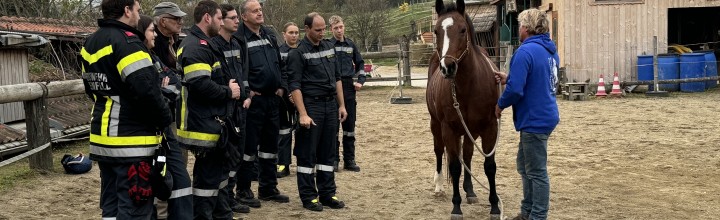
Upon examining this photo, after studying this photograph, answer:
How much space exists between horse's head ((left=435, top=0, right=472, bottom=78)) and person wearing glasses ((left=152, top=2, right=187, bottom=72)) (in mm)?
2089

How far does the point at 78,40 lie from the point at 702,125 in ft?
33.4

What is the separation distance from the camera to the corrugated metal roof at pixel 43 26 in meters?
10.9

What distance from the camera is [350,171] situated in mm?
9008

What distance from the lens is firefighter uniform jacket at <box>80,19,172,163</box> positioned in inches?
164

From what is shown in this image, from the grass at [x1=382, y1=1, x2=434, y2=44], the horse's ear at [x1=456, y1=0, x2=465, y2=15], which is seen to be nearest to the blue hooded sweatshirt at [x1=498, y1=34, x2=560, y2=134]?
the horse's ear at [x1=456, y1=0, x2=465, y2=15]

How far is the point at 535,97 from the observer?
18.2ft

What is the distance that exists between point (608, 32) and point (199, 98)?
15332 mm

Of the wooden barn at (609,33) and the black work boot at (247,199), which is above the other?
the wooden barn at (609,33)

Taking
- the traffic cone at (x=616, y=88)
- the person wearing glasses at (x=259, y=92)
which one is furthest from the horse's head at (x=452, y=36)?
the traffic cone at (x=616, y=88)

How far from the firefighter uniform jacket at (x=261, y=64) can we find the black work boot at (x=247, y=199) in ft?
3.18

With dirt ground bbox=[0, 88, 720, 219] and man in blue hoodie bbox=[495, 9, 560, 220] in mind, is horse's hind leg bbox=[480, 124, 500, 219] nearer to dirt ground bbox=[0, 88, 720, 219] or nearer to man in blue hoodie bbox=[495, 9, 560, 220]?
dirt ground bbox=[0, 88, 720, 219]

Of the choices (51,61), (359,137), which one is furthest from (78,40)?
(359,137)

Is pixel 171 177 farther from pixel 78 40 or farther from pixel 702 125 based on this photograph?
pixel 702 125

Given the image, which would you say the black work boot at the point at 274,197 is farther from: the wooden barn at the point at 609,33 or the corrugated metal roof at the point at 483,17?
the corrugated metal roof at the point at 483,17
